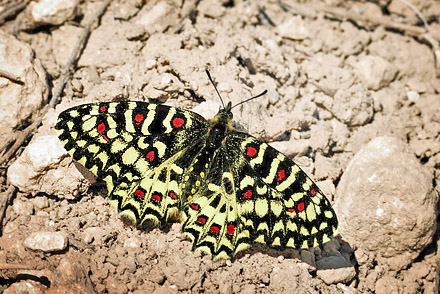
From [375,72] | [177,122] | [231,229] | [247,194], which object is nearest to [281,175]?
[247,194]

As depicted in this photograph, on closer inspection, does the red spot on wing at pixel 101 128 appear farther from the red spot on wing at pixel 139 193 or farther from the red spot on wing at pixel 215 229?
the red spot on wing at pixel 215 229

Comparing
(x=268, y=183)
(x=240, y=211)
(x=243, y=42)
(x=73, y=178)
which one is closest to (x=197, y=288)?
(x=240, y=211)

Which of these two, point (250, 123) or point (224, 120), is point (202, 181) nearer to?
point (224, 120)

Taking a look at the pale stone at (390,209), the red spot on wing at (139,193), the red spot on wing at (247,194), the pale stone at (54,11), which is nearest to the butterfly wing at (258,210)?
the red spot on wing at (247,194)

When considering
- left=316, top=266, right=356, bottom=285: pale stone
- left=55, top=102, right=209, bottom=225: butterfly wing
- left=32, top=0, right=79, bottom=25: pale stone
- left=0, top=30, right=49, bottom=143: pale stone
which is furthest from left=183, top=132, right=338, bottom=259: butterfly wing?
left=32, top=0, right=79, bottom=25: pale stone

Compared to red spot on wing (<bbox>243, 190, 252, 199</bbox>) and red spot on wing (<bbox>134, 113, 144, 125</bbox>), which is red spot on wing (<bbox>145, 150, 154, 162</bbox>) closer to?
red spot on wing (<bbox>134, 113, 144, 125</bbox>)

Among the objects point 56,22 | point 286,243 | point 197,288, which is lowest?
point 197,288

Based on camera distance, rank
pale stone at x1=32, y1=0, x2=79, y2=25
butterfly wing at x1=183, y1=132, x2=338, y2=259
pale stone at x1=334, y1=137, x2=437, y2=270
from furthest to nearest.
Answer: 1. pale stone at x1=32, y1=0, x2=79, y2=25
2. pale stone at x1=334, y1=137, x2=437, y2=270
3. butterfly wing at x1=183, y1=132, x2=338, y2=259

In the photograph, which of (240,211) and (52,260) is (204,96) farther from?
(52,260)
